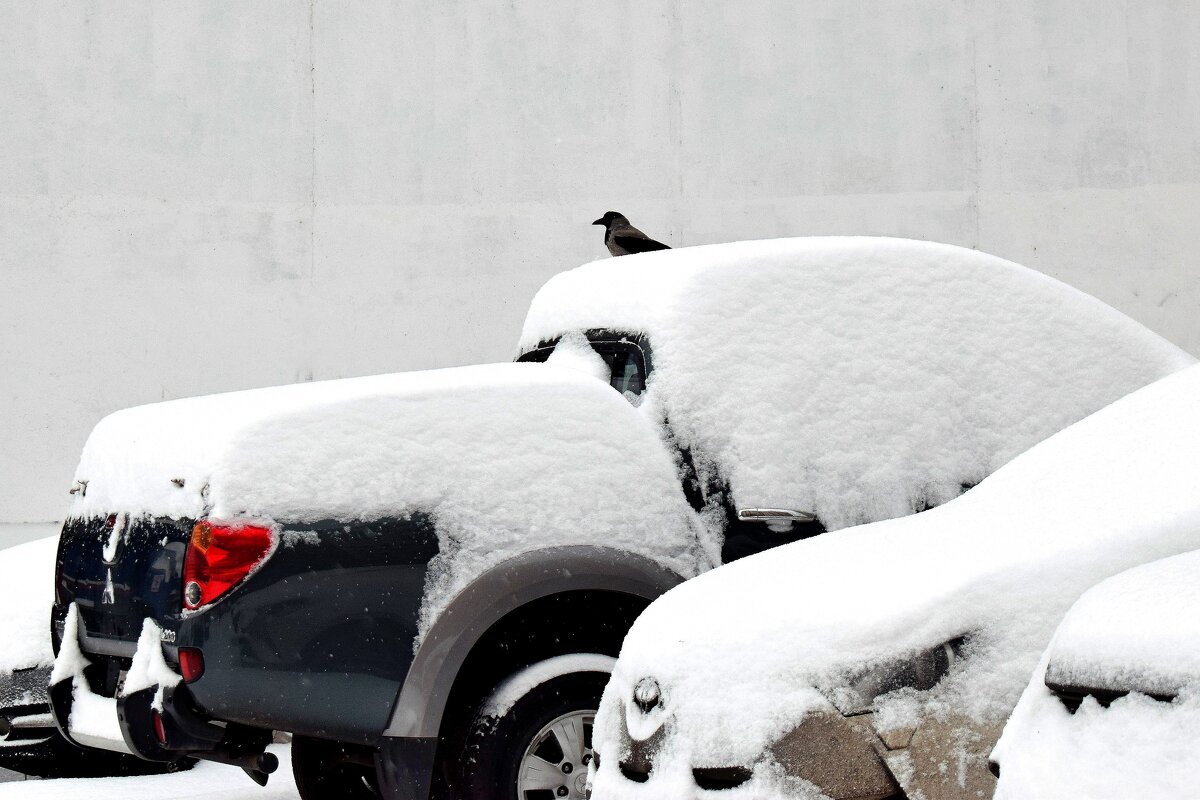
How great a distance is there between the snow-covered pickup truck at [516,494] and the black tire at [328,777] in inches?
0.4

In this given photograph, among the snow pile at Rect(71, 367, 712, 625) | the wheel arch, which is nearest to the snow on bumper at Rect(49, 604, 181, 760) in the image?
the snow pile at Rect(71, 367, 712, 625)

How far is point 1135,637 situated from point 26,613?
4735 millimetres

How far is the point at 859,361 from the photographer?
4809 mm

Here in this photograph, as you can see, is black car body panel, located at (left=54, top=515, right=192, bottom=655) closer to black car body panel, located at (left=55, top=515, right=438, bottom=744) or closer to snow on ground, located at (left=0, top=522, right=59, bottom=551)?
black car body panel, located at (left=55, top=515, right=438, bottom=744)

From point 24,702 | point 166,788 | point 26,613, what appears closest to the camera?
point 24,702

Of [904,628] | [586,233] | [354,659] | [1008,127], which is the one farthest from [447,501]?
[1008,127]

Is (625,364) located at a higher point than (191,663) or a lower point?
higher

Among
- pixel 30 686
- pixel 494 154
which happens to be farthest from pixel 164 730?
pixel 494 154

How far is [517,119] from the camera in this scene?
11.0m

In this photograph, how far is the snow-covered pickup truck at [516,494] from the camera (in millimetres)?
3957

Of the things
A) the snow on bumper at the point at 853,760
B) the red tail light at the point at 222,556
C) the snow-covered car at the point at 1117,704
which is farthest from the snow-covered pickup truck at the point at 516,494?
the snow-covered car at the point at 1117,704

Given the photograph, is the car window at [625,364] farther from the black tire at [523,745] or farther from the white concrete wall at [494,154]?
the white concrete wall at [494,154]

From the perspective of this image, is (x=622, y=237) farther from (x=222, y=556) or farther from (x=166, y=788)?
(x=222, y=556)

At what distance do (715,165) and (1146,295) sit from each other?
3287mm
